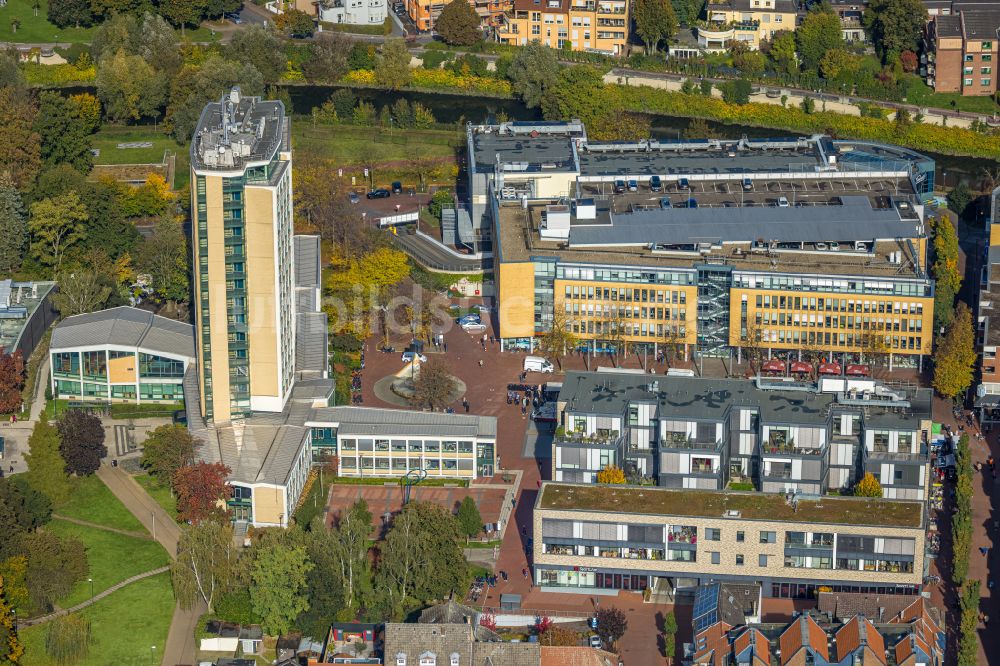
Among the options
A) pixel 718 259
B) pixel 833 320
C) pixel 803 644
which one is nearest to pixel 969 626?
pixel 803 644

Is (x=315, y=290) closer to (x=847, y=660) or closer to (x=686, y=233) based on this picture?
(x=686, y=233)

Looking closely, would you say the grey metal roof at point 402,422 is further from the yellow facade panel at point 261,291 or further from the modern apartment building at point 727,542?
the modern apartment building at point 727,542

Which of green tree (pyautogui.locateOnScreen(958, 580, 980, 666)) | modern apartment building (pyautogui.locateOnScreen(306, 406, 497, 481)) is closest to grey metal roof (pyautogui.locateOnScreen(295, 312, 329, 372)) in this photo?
modern apartment building (pyautogui.locateOnScreen(306, 406, 497, 481))

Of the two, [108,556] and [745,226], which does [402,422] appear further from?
[745,226]

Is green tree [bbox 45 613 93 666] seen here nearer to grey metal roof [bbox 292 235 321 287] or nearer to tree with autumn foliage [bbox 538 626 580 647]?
tree with autumn foliage [bbox 538 626 580 647]

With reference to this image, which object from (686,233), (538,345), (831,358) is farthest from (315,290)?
(831,358)

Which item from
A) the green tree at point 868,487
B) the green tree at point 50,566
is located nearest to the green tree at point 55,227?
the green tree at point 50,566
